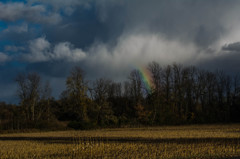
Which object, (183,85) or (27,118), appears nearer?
(27,118)

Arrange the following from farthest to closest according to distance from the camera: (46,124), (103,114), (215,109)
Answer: (215,109) → (103,114) → (46,124)

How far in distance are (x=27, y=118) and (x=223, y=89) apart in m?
59.1

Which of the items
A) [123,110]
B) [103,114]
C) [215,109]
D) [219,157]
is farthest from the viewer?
[123,110]

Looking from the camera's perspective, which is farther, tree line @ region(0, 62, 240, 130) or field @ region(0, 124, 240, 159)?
tree line @ region(0, 62, 240, 130)

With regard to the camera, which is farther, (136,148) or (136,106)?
(136,106)

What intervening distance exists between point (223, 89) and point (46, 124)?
5437cm

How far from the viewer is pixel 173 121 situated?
66.6m

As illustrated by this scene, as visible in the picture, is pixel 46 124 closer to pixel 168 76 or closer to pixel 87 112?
pixel 87 112

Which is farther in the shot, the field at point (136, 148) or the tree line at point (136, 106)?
the tree line at point (136, 106)

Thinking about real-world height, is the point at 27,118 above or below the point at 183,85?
below

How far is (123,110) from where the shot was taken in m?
75.4

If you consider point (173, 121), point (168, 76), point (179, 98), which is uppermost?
point (168, 76)

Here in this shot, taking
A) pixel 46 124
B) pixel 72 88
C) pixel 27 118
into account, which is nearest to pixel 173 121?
pixel 72 88

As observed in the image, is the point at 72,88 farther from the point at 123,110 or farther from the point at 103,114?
the point at 123,110
